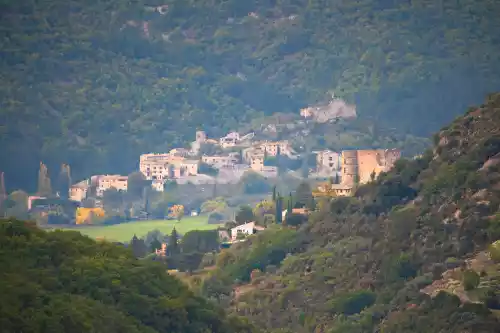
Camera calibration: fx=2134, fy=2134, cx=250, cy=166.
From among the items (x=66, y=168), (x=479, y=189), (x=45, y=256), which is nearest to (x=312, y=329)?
(x=479, y=189)

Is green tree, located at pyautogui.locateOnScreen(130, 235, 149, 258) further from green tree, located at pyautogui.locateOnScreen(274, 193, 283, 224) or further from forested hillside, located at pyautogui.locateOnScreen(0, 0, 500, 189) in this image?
forested hillside, located at pyautogui.locateOnScreen(0, 0, 500, 189)

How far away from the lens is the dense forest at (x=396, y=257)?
42.9 m

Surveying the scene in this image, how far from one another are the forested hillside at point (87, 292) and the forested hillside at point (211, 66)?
250ft

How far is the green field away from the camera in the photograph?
3174 inches

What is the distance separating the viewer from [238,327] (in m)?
38.7

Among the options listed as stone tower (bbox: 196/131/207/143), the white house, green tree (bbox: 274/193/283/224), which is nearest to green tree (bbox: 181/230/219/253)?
the white house

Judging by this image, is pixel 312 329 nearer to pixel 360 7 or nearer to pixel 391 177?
pixel 391 177

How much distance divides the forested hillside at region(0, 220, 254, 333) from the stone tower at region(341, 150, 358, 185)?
108 feet

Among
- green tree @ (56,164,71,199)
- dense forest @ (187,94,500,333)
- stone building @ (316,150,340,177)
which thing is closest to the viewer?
dense forest @ (187,94,500,333)

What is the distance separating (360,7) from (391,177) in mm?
105088

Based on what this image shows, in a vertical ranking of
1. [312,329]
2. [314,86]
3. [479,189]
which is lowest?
[312,329]

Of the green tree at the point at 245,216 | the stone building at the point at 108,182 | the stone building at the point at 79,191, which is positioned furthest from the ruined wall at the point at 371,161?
the stone building at the point at 108,182

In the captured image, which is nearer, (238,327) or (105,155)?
(238,327)

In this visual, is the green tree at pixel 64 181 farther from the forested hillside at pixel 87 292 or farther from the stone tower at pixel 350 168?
the forested hillside at pixel 87 292
